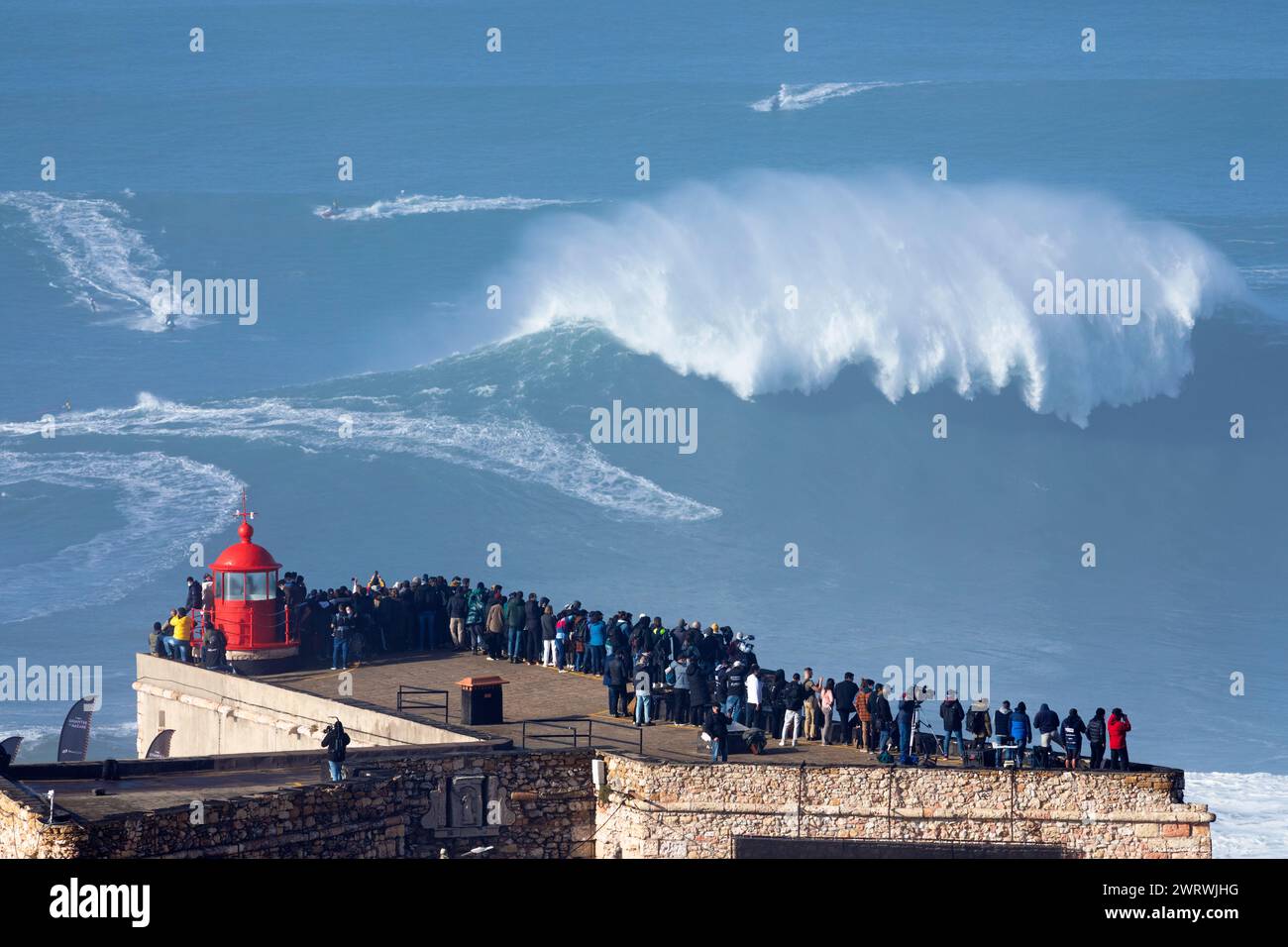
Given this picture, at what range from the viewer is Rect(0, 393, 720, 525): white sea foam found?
172ft

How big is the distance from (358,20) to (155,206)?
Answer: 1189 inches

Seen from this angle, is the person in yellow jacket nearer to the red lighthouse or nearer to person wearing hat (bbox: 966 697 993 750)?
the red lighthouse

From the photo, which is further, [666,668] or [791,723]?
[666,668]

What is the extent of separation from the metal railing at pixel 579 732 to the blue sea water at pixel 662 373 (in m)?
14.5

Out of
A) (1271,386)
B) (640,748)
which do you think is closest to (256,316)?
(1271,386)

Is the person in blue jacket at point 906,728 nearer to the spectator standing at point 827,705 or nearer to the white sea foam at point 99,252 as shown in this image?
the spectator standing at point 827,705

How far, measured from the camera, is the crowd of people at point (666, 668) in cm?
2564

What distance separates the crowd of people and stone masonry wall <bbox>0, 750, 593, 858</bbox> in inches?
79.9

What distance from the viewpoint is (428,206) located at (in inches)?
3233

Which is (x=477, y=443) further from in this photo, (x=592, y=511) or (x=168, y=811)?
(x=168, y=811)

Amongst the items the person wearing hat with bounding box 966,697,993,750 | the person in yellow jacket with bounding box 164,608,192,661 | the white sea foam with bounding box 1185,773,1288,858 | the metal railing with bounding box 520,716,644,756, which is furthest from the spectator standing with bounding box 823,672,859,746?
the person in yellow jacket with bounding box 164,608,192,661

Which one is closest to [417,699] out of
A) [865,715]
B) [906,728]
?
[865,715]

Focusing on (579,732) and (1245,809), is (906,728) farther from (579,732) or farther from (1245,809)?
(1245,809)

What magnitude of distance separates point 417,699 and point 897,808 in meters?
7.28
